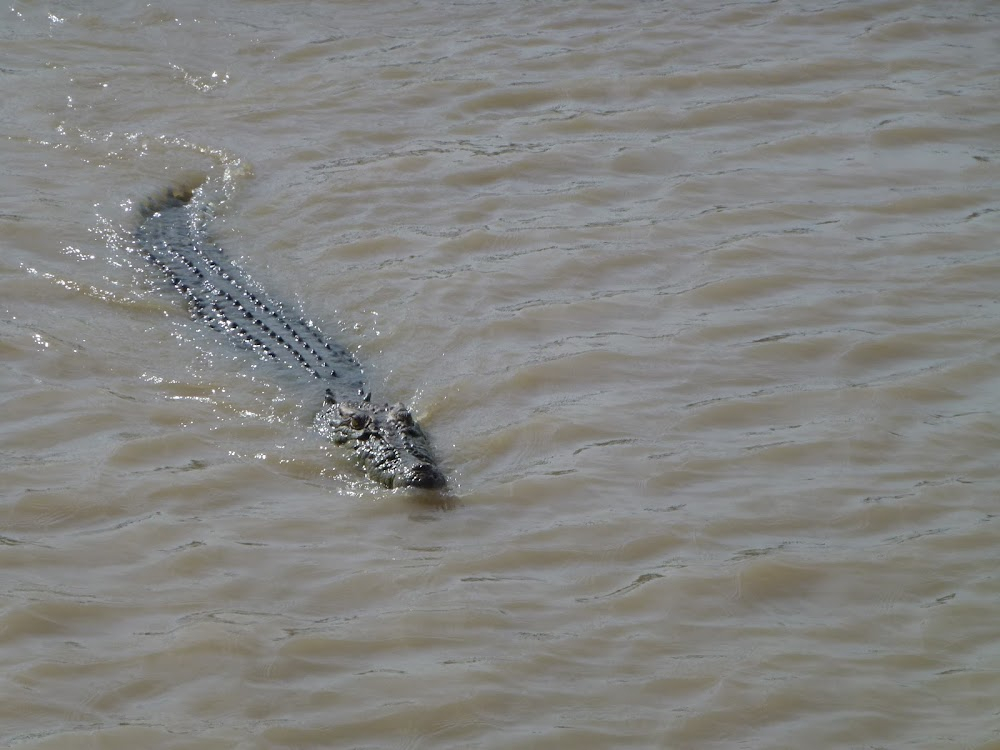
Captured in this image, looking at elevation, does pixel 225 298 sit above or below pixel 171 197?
below

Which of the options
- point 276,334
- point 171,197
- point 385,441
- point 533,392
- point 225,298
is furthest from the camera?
point 171,197

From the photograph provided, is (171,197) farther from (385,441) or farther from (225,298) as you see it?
(385,441)

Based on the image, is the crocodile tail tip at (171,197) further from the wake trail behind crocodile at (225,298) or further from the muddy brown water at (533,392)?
the muddy brown water at (533,392)

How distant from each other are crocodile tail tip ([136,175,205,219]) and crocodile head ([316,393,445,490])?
266 centimetres

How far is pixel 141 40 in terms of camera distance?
937 centimetres

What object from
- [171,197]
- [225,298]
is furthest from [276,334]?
[171,197]

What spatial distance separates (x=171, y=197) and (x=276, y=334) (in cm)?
210

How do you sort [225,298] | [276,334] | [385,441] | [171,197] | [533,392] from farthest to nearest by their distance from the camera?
[171,197] < [225,298] < [276,334] < [533,392] < [385,441]

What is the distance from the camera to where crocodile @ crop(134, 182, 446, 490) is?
460 centimetres

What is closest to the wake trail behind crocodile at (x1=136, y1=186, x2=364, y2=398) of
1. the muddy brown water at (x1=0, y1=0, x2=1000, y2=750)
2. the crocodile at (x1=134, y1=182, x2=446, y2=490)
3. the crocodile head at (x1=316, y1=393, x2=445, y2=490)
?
the crocodile at (x1=134, y1=182, x2=446, y2=490)

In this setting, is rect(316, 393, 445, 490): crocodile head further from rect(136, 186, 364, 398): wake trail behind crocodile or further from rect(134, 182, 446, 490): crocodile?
rect(136, 186, 364, 398): wake trail behind crocodile

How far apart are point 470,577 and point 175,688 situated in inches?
38.8

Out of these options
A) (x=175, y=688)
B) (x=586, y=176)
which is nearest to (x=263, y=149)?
(x=586, y=176)

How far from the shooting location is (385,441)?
4621 millimetres
